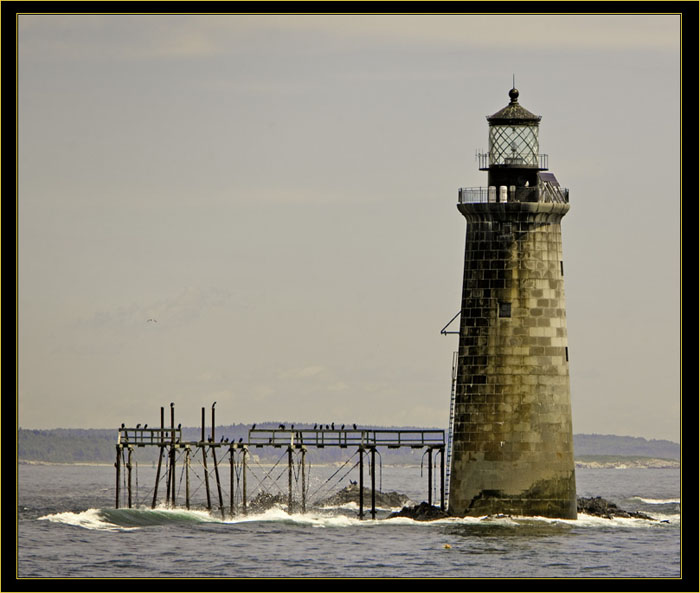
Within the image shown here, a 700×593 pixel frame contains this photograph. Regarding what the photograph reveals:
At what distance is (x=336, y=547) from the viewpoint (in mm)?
63375

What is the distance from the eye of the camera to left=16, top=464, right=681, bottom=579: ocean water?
57625 mm

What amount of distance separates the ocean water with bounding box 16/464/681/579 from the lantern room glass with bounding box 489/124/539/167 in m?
12.8

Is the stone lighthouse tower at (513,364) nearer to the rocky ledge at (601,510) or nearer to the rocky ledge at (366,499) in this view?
the rocky ledge at (601,510)

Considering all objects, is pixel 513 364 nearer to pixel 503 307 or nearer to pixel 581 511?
pixel 503 307

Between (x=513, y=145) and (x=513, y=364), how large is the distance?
807 centimetres

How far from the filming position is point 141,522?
7512 centimetres

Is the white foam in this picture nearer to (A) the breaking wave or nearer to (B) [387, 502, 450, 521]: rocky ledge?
(A) the breaking wave

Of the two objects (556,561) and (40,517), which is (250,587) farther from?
(40,517)

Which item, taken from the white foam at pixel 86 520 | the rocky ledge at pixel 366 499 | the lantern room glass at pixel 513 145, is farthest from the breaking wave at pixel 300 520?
the lantern room glass at pixel 513 145

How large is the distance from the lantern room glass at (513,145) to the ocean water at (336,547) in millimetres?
12839

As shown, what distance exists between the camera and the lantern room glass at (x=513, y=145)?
223 ft

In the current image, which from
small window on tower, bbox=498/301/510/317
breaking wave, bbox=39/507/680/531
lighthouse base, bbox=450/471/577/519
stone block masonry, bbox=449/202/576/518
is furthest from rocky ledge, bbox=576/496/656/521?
small window on tower, bbox=498/301/510/317

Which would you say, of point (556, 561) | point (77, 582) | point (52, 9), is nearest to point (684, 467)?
point (556, 561)

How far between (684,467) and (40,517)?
117 feet
